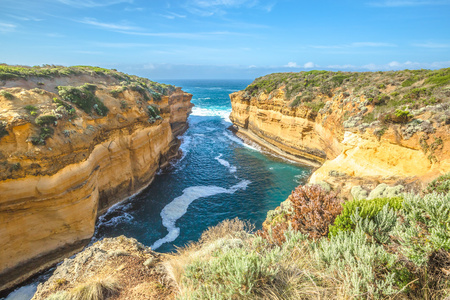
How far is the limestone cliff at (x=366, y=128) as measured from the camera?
1250 cm

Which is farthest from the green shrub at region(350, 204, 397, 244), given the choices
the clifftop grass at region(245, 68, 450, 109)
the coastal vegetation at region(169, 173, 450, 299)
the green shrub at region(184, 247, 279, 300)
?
the clifftop grass at region(245, 68, 450, 109)

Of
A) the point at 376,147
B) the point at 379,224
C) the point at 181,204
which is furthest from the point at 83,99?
the point at 376,147

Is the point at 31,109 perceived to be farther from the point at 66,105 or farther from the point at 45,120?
the point at 66,105

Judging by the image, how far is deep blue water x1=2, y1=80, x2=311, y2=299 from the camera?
51.2ft

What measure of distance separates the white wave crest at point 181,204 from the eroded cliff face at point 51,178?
439 cm

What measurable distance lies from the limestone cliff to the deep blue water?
4.26 m

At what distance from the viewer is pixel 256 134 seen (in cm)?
3669

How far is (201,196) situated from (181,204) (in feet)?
6.42

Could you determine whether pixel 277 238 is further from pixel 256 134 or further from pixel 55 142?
pixel 256 134

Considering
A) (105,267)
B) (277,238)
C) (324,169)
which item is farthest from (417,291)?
(324,169)

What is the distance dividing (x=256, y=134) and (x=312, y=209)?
30.0 meters

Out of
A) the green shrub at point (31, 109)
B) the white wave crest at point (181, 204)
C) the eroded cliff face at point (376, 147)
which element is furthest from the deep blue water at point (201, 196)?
the green shrub at point (31, 109)

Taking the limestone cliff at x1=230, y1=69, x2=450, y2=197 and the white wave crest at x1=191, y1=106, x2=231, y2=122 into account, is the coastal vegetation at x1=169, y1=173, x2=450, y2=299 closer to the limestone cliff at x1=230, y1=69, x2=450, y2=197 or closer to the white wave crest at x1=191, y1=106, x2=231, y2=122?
the limestone cliff at x1=230, y1=69, x2=450, y2=197

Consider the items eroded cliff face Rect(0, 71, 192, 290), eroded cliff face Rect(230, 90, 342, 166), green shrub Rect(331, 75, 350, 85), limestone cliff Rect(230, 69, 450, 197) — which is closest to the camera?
eroded cliff face Rect(0, 71, 192, 290)
